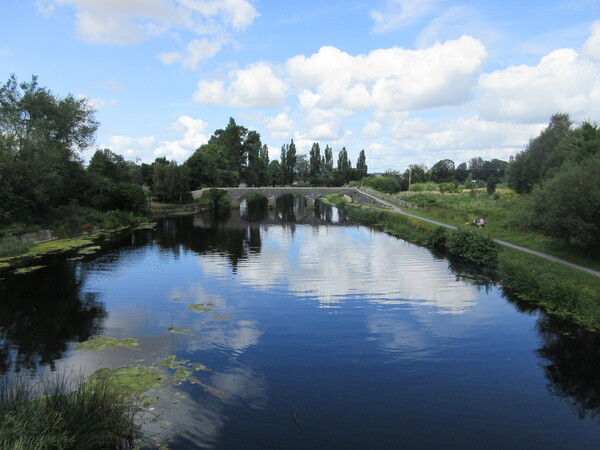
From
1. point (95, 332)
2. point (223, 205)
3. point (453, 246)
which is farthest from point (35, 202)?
point (223, 205)

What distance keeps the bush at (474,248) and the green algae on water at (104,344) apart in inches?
986

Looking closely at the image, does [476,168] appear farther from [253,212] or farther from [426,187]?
[253,212]

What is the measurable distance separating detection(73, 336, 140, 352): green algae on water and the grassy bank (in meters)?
19.6

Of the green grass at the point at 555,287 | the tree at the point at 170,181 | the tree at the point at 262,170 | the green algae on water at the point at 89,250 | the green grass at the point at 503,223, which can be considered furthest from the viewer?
the tree at the point at 262,170

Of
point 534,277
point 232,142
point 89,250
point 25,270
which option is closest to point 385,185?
point 232,142

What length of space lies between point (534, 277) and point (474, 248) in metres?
9.18

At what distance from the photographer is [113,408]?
32.2 ft

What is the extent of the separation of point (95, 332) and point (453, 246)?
92.9 ft

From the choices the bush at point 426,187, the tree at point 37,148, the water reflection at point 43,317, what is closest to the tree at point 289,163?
the bush at point 426,187

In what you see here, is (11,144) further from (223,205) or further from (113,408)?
(223,205)

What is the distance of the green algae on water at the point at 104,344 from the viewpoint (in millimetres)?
15427

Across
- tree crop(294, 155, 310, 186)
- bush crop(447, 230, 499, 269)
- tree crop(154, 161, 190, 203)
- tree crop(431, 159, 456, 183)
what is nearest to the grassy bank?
bush crop(447, 230, 499, 269)

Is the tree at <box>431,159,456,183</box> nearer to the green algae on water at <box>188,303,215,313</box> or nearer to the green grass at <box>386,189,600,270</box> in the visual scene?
the green grass at <box>386,189,600,270</box>

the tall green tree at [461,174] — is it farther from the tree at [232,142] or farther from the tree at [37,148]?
the tree at [37,148]
